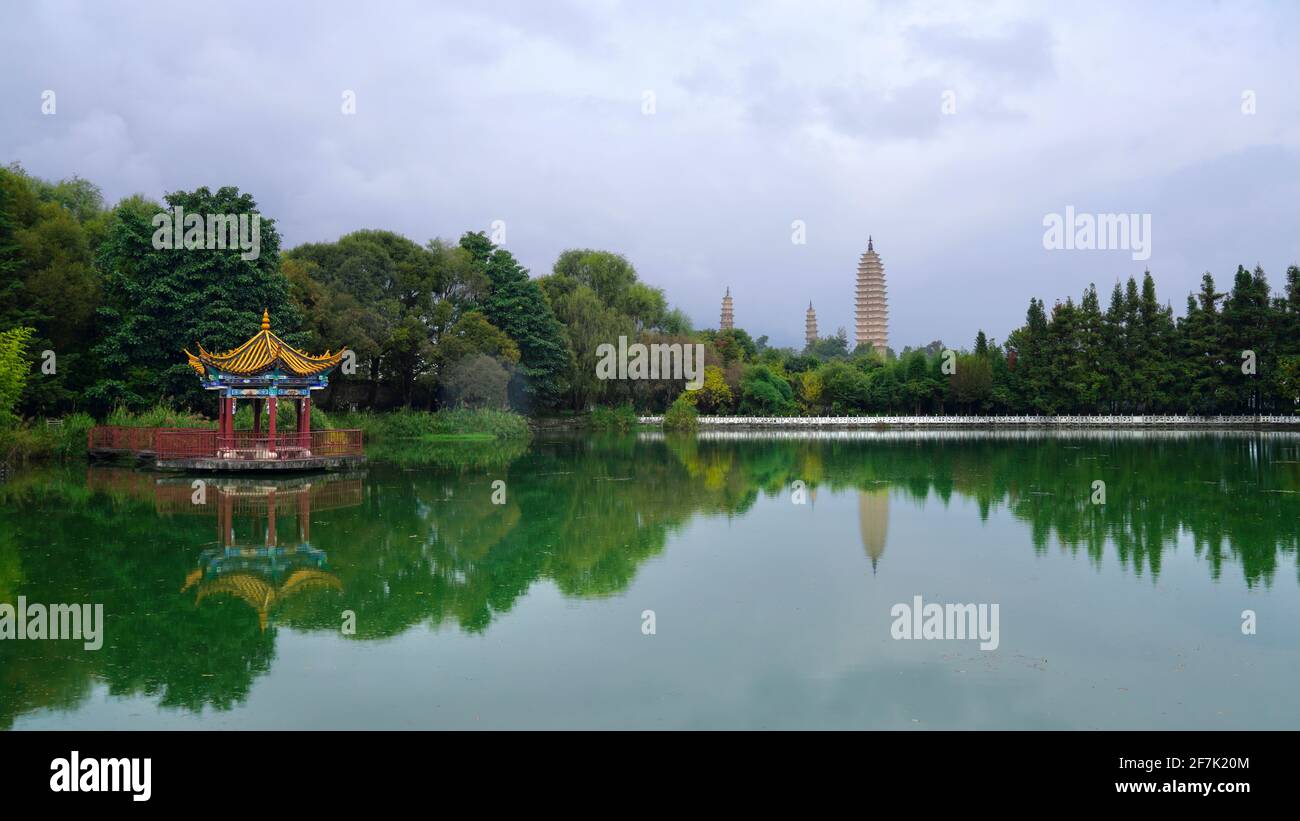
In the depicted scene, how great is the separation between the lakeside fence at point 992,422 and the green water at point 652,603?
97.6 feet

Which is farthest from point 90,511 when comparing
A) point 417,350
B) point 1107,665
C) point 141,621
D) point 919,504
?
point 417,350

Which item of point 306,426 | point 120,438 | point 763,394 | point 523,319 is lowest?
point 120,438

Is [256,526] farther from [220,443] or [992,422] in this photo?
[992,422]

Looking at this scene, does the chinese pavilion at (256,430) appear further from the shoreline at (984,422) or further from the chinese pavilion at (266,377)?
the shoreline at (984,422)

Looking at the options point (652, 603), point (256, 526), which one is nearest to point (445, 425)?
point (256, 526)

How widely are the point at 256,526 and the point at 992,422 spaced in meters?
42.7

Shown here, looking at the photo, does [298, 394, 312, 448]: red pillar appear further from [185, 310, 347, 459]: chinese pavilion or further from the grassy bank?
the grassy bank

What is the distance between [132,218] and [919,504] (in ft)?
80.5

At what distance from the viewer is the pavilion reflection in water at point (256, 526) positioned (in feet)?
32.1

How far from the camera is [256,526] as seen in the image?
45.3 ft

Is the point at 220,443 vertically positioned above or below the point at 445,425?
below

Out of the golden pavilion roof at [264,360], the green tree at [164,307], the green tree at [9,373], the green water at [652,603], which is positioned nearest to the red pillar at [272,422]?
the golden pavilion roof at [264,360]

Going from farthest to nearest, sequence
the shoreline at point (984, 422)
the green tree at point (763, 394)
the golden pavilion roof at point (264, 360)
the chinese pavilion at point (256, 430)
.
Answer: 1. the green tree at point (763, 394)
2. the shoreline at point (984, 422)
3. the golden pavilion roof at point (264, 360)
4. the chinese pavilion at point (256, 430)

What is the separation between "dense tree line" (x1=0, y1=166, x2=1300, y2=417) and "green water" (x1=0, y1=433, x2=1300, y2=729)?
1035 cm
